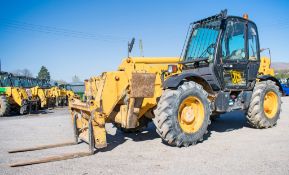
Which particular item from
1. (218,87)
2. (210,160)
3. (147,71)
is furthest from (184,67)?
(210,160)

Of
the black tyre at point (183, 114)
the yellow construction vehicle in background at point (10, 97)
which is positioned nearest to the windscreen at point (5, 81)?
the yellow construction vehicle in background at point (10, 97)

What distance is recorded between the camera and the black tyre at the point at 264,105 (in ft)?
24.2

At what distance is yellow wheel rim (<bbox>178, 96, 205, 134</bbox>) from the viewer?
19.9 ft

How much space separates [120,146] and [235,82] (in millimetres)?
3351

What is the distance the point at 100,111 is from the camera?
5.54 metres

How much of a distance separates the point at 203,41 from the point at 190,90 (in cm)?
193

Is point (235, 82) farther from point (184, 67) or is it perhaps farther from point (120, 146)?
point (120, 146)

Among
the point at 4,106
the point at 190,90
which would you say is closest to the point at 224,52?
the point at 190,90

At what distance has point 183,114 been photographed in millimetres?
6074

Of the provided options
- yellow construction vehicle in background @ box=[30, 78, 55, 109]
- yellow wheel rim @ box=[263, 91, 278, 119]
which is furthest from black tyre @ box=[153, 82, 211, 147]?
yellow construction vehicle in background @ box=[30, 78, 55, 109]

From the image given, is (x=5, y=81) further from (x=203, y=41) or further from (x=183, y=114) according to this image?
(x=183, y=114)

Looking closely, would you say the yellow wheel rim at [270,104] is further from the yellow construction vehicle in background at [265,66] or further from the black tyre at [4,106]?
the black tyre at [4,106]

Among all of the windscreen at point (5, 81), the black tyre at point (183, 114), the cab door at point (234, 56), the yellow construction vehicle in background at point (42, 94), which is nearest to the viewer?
the black tyre at point (183, 114)

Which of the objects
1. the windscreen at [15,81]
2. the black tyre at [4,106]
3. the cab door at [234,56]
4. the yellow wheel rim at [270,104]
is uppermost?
the cab door at [234,56]
